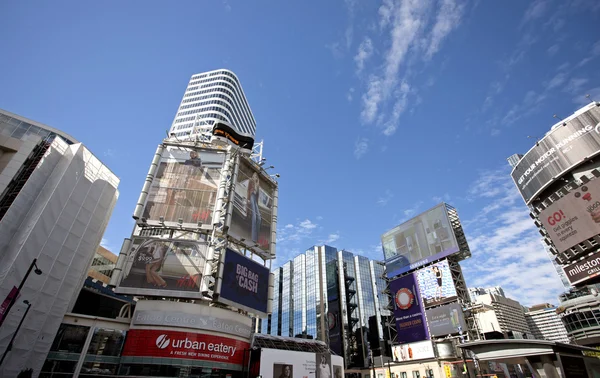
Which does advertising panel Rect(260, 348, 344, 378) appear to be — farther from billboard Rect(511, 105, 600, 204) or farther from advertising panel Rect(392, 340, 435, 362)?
billboard Rect(511, 105, 600, 204)

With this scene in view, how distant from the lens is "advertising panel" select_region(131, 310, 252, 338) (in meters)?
29.9

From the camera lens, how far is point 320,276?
98688 mm

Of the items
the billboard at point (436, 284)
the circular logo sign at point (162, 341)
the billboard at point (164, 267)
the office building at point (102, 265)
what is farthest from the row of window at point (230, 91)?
the circular logo sign at point (162, 341)

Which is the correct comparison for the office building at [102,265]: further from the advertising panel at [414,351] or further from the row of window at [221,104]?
the advertising panel at [414,351]

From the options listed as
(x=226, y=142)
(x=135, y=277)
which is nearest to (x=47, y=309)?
(x=135, y=277)

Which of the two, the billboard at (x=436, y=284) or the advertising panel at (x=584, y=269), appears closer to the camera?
the advertising panel at (x=584, y=269)

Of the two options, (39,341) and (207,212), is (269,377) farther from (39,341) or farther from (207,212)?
(39,341)

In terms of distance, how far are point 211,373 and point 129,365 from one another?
7.21 m

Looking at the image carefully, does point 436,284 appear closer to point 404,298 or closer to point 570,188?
point 404,298

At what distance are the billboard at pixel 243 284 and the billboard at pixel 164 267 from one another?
7.99 feet

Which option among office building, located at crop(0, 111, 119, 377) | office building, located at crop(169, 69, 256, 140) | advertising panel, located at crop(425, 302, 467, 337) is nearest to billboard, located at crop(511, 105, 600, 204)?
advertising panel, located at crop(425, 302, 467, 337)

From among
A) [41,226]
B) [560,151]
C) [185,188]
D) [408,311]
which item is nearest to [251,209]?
[185,188]

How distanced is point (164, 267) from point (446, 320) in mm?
45884

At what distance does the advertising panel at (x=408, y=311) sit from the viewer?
189 ft
